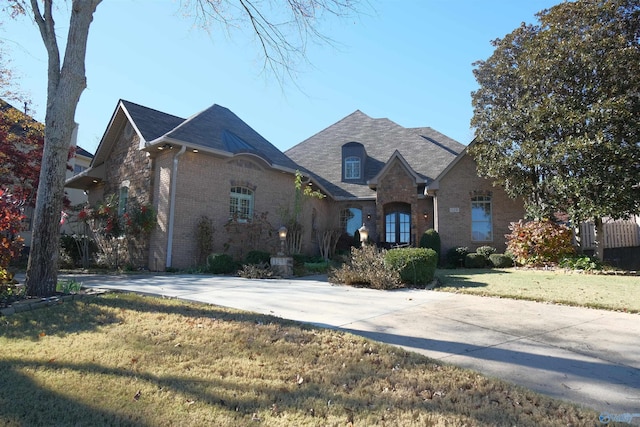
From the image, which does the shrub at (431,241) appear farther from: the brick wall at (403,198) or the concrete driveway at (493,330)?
the concrete driveway at (493,330)

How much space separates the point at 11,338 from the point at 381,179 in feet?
50.2

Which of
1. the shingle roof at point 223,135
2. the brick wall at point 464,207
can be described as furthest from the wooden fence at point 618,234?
the shingle roof at point 223,135

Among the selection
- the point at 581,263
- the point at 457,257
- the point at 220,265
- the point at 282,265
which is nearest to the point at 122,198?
the point at 220,265

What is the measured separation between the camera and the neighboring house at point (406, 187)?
652 inches

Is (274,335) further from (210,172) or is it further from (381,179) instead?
(381,179)

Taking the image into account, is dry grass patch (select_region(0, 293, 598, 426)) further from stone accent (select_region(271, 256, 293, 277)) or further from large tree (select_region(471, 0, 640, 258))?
large tree (select_region(471, 0, 640, 258))

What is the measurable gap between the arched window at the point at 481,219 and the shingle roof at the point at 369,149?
260 centimetres

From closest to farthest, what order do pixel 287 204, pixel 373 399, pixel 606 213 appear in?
pixel 373 399, pixel 606 213, pixel 287 204

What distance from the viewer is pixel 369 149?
72.5 feet

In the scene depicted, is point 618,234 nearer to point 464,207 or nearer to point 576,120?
point 464,207

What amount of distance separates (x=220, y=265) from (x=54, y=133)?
20.1ft

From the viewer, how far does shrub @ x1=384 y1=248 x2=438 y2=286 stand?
343 inches

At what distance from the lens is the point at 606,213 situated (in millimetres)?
12172

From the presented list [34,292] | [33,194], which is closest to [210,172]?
[33,194]
